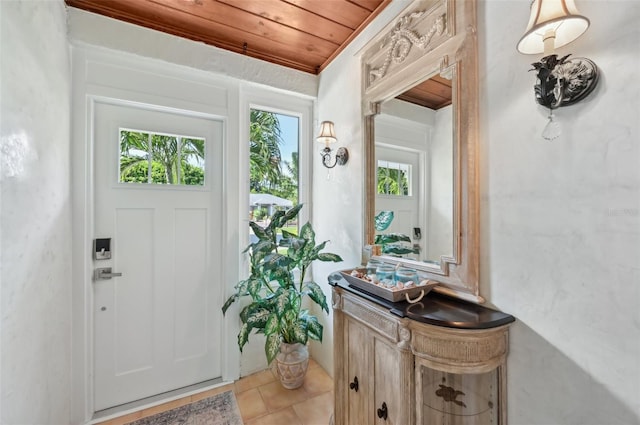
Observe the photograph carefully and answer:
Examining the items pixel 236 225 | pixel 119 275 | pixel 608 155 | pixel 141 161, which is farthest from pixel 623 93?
pixel 119 275

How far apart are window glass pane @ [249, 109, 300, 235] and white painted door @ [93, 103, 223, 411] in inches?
11.2

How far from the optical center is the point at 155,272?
1.90 meters

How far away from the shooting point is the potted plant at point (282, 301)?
69.8 inches

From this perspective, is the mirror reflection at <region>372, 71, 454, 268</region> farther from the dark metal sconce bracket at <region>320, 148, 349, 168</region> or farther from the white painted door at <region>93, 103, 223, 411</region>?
the white painted door at <region>93, 103, 223, 411</region>

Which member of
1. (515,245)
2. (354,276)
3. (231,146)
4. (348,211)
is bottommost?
(354,276)

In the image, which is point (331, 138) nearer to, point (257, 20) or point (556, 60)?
point (257, 20)

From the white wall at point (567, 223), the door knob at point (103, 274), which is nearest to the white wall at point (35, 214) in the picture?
the door knob at point (103, 274)

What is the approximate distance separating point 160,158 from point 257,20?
3.90 feet

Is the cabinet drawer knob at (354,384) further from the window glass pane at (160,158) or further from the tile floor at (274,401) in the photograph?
the window glass pane at (160,158)

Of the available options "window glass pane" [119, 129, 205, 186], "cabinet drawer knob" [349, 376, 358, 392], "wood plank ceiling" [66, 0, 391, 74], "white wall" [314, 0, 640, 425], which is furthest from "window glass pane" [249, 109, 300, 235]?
"white wall" [314, 0, 640, 425]

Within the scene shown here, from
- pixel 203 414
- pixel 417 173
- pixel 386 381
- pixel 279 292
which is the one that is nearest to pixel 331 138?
pixel 417 173

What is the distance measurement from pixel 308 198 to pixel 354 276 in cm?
113

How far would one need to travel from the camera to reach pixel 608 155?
0.77 m

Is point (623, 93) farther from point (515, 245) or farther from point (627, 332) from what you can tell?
point (627, 332)
